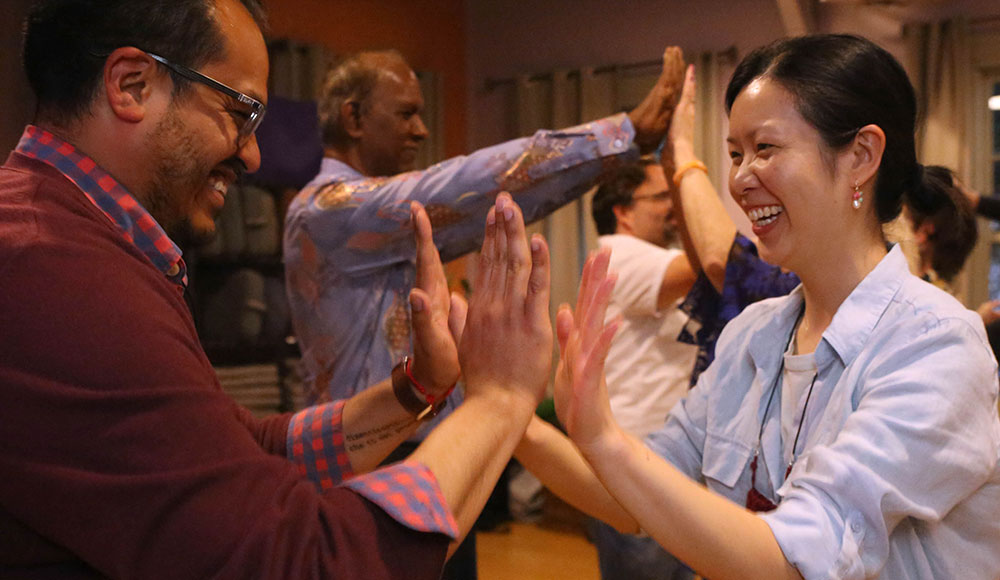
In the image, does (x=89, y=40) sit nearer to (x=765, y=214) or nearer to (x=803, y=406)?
(x=765, y=214)

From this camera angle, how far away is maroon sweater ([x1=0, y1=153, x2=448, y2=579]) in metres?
0.75

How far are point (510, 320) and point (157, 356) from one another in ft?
1.26

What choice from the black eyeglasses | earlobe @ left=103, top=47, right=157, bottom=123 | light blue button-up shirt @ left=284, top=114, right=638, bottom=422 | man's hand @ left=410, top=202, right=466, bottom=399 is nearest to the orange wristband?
light blue button-up shirt @ left=284, top=114, right=638, bottom=422

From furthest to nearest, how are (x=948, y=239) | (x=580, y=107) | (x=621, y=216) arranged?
(x=580, y=107) < (x=621, y=216) < (x=948, y=239)

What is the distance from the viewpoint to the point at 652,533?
1103 millimetres

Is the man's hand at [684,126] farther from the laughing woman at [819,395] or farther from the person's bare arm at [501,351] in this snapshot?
the person's bare arm at [501,351]

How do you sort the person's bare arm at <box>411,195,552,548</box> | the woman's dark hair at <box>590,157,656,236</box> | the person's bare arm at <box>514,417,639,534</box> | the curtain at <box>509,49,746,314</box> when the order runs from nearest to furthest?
the person's bare arm at <box>411,195,552,548</box>
the person's bare arm at <box>514,417,639,534</box>
the woman's dark hair at <box>590,157,656,236</box>
the curtain at <box>509,49,746,314</box>

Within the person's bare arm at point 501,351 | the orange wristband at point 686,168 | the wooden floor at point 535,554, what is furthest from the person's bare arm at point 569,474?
the wooden floor at point 535,554

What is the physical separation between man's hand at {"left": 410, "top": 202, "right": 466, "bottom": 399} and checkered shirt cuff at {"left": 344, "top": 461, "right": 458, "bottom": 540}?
13.9 inches

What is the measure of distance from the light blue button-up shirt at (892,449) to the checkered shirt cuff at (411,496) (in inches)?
18.5

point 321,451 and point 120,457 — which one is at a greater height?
point 120,457

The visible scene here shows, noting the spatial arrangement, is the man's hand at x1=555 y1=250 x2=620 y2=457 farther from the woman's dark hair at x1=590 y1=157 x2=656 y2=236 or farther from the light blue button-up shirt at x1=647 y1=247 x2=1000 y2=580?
the woman's dark hair at x1=590 y1=157 x2=656 y2=236

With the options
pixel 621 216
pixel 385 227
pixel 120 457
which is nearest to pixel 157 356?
pixel 120 457

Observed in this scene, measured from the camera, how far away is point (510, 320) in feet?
3.31
